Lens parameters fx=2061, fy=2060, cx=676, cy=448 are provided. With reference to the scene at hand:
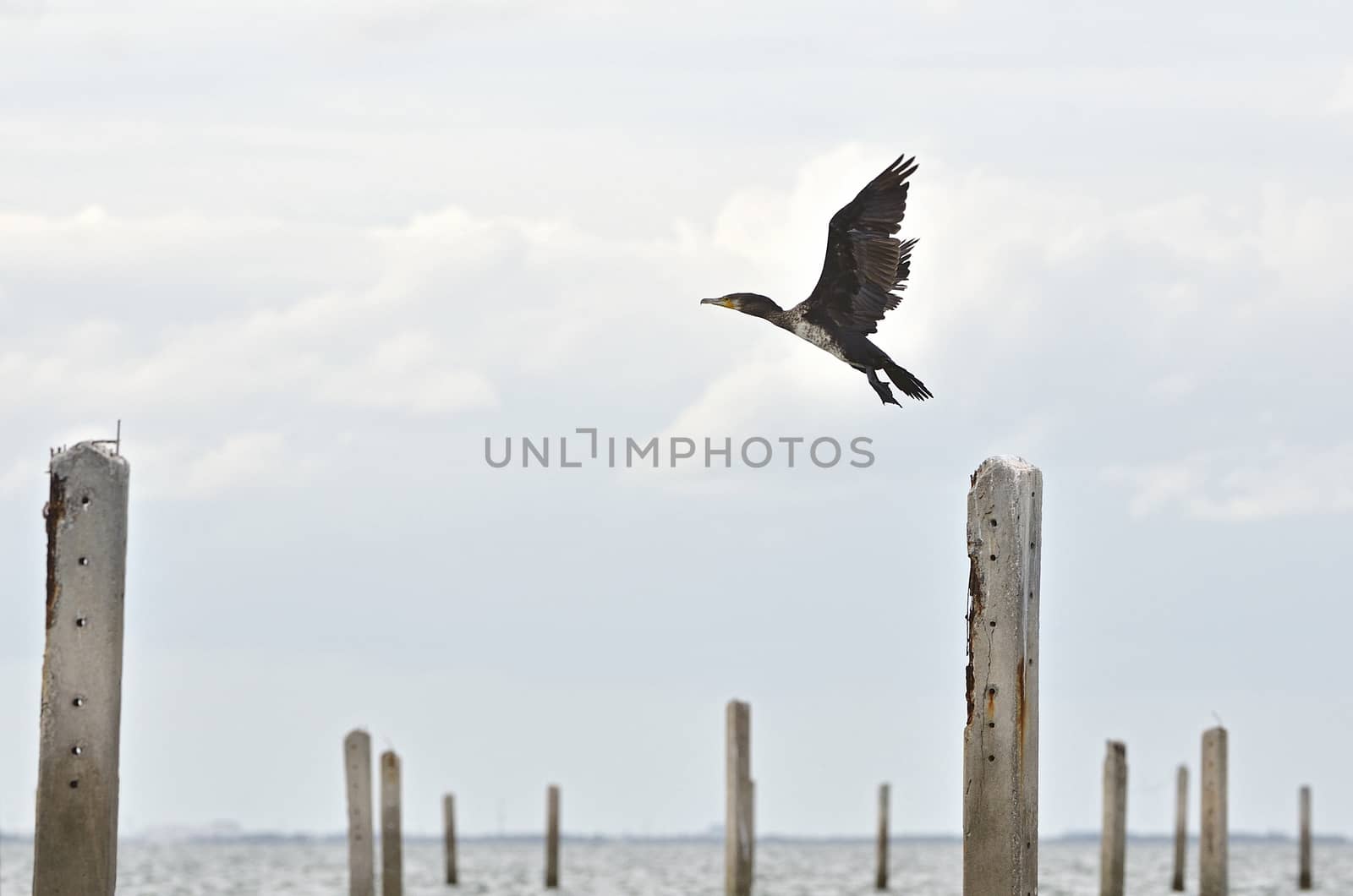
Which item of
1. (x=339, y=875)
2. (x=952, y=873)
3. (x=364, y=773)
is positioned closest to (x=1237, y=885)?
(x=952, y=873)

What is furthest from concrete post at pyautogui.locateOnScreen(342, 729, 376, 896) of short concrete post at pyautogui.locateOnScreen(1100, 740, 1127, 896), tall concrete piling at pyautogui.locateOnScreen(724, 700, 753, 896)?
short concrete post at pyautogui.locateOnScreen(1100, 740, 1127, 896)

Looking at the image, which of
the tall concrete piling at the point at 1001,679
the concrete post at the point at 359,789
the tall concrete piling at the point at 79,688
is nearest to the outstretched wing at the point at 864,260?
the tall concrete piling at the point at 1001,679

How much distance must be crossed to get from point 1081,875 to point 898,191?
115ft

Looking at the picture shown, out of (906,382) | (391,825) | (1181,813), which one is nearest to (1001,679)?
(906,382)

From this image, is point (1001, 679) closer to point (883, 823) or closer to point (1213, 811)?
point (1213, 811)

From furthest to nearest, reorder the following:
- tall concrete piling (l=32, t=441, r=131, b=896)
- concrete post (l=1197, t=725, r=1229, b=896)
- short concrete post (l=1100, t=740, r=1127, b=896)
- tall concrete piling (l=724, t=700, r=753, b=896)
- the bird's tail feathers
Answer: short concrete post (l=1100, t=740, r=1127, b=896) → concrete post (l=1197, t=725, r=1229, b=896) → tall concrete piling (l=724, t=700, r=753, b=896) → the bird's tail feathers → tall concrete piling (l=32, t=441, r=131, b=896)

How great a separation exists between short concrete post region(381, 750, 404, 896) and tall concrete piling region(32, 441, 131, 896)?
1542cm

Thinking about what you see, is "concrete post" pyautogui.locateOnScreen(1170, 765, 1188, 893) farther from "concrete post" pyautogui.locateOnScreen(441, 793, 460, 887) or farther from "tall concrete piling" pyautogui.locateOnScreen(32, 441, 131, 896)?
"tall concrete piling" pyautogui.locateOnScreen(32, 441, 131, 896)

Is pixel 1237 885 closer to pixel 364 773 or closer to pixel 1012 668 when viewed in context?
pixel 364 773

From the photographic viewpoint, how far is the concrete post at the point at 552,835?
105 ft

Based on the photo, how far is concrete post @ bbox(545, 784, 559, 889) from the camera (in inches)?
1265

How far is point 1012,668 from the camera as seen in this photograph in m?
8.39

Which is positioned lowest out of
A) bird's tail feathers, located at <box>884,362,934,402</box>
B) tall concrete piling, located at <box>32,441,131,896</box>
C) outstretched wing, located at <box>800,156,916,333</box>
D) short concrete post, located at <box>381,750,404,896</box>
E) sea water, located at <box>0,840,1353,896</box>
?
sea water, located at <box>0,840,1353,896</box>

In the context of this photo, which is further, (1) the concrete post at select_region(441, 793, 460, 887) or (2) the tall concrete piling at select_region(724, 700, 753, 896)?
(1) the concrete post at select_region(441, 793, 460, 887)
